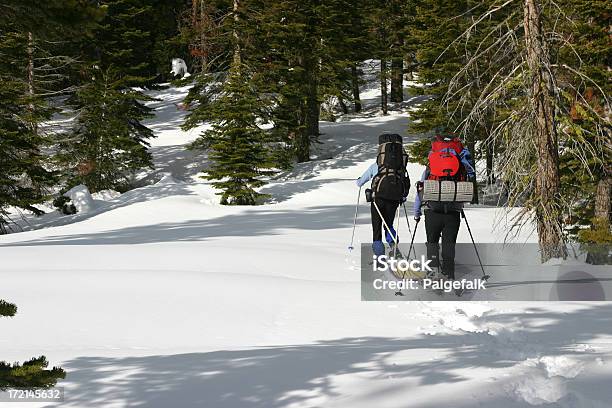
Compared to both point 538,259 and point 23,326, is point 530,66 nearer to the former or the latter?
point 538,259

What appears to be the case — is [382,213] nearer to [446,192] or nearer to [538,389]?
[446,192]

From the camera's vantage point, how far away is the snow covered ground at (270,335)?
4031 millimetres

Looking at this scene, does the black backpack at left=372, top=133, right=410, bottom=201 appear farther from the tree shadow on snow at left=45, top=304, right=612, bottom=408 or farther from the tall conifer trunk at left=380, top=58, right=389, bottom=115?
the tall conifer trunk at left=380, top=58, right=389, bottom=115

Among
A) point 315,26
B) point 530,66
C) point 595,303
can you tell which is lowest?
point 595,303

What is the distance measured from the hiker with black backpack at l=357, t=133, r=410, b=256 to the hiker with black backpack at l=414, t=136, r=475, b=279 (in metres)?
0.59

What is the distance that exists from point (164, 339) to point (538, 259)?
788cm

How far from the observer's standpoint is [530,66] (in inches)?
389

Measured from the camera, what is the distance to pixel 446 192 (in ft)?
26.9

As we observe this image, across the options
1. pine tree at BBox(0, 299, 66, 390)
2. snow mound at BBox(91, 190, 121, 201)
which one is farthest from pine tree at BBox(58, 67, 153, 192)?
pine tree at BBox(0, 299, 66, 390)

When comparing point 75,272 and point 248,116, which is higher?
point 248,116

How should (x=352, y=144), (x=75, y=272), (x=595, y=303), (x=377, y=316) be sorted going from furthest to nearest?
(x=352, y=144) → (x=75, y=272) → (x=595, y=303) → (x=377, y=316)

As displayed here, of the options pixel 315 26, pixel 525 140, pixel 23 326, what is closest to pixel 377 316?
pixel 23 326

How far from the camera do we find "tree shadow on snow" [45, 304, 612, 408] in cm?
392

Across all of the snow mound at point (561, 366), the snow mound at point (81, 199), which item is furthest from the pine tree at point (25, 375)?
the snow mound at point (81, 199)
